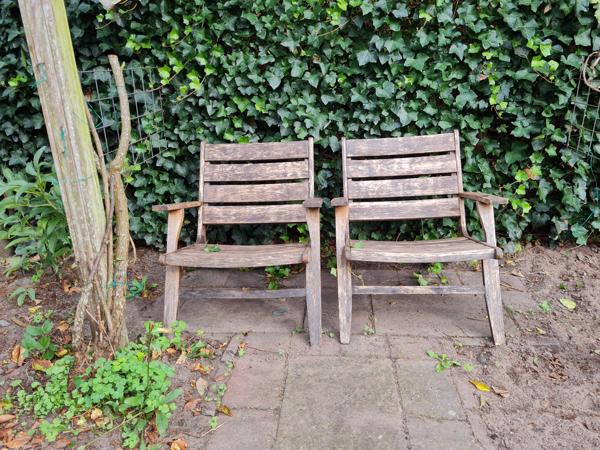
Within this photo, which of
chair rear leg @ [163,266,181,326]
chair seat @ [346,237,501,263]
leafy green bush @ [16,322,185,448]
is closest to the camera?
leafy green bush @ [16,322,185,448]

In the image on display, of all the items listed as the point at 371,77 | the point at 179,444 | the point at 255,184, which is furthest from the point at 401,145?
the point at 179,444

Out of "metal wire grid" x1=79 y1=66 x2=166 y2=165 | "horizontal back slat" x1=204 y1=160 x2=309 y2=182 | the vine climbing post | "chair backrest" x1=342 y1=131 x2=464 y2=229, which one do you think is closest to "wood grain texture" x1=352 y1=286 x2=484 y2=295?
"chair backrest" x1=342 y1=131 x2=464 y2=229

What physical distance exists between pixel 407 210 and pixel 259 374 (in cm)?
138

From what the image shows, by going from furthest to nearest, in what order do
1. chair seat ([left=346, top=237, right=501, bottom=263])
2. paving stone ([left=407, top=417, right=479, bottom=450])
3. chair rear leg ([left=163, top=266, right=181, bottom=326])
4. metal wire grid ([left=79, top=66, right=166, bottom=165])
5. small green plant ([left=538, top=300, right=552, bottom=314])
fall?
metal wire grid ([left=79, top=66, right=166, bottom=165]) < small green plant ([left=538, top=300, right=552, bottom=314]) < chair rear leg ([left=163, top=266, right=181, bottom=326]) < chair seat ([left=346, top=237, right=501, bottom=263]) < paving stone ([left=407, top=417, right=479, bottom=450])

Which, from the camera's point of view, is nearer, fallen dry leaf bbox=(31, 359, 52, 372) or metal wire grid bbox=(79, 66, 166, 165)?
fallen dry leaf bbox=(31, 359, 52, 372)

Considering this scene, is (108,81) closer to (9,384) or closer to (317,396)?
(9,384)

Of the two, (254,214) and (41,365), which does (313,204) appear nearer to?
(254,214)

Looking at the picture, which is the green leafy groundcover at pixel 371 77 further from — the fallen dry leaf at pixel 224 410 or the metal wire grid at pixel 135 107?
the fallen dry leaf at pixel 224 410

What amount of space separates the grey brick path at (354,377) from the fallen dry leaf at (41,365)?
2.25 feet

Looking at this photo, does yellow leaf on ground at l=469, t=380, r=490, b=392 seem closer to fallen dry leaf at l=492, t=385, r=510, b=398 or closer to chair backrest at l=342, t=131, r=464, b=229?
fallen dry leaf at l=492, t=385, r=510, b=398

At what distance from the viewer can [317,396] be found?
198 cm

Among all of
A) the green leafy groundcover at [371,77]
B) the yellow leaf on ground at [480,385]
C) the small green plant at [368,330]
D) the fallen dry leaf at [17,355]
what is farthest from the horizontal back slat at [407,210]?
the fallen dry leaf at [17,355]

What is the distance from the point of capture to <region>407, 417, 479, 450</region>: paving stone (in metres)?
1.70

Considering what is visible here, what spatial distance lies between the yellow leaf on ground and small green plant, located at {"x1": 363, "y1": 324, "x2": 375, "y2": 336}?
59cm
